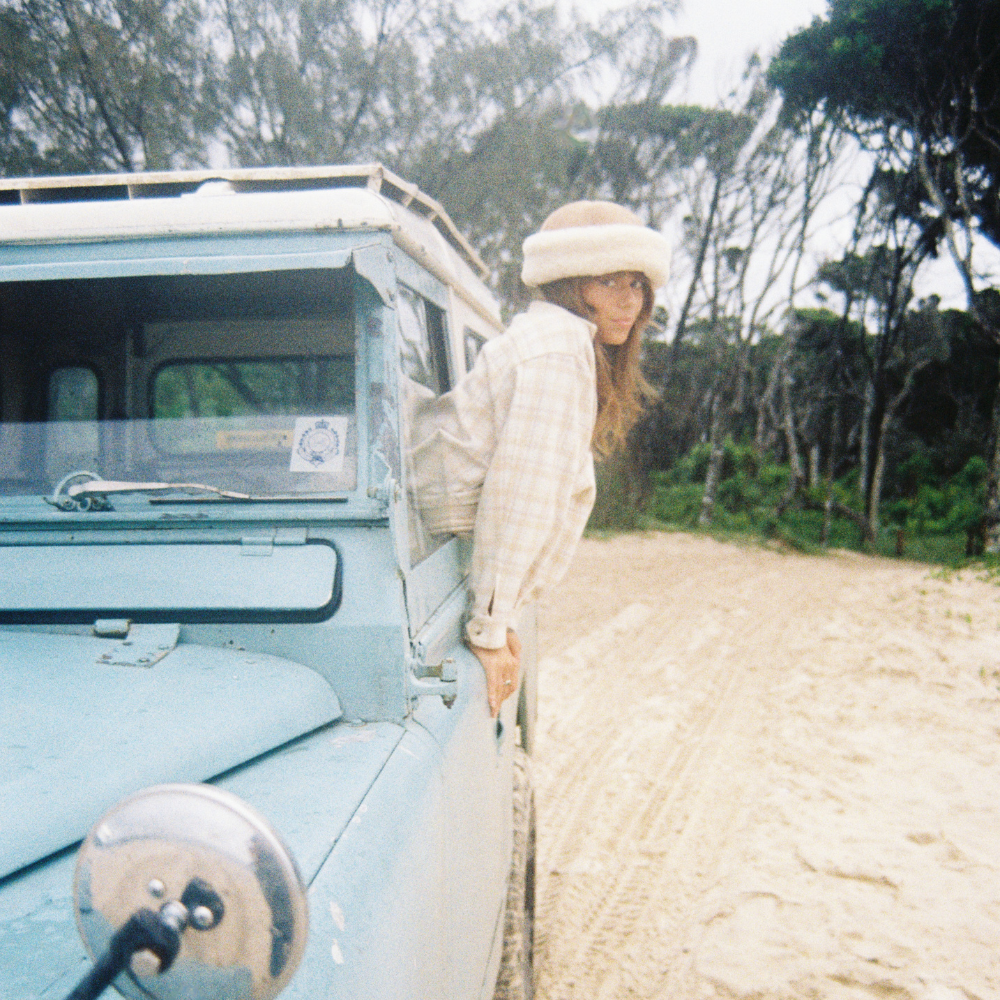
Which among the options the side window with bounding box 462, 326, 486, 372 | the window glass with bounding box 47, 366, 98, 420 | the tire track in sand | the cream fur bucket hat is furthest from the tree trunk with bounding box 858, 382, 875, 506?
the window glass with bounding box 47, 366, 98, 420

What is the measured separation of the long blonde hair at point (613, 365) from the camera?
2145mm

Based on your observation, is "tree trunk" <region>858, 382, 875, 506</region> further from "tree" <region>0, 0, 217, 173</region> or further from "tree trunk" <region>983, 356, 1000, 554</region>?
"tree" <region>0, 0, 217, 173</region>

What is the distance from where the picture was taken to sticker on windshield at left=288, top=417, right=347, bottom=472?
5.96ft

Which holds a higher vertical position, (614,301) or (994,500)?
(614,301)

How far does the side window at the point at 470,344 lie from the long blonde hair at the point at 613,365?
44 centimetres

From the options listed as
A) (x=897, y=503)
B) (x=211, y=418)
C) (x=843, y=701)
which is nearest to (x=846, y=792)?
(x=843, y=701)

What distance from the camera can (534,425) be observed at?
6.04 ft

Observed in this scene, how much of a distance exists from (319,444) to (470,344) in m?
1.20

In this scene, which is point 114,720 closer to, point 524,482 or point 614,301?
point 524,482

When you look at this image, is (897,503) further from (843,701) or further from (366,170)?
(366,170)

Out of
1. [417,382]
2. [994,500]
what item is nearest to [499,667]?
[417,382]

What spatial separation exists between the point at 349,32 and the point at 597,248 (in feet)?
30.4

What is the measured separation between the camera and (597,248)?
2059mm

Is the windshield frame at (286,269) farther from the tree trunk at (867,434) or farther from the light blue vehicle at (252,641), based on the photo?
the tree trunk at (867,434)
